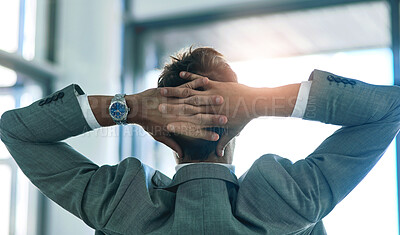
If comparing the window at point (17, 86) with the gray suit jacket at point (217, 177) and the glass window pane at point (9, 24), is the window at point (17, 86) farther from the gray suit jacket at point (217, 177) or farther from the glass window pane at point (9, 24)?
the gray suit jacket at point (217, 177)

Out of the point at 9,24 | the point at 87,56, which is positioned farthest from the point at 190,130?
the point at 87,56

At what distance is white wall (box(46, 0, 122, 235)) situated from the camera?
2.51 meters

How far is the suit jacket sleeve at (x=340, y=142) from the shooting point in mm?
844

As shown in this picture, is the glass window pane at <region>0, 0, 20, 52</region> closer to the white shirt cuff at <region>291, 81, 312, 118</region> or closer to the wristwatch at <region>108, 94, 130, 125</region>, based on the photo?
the wristwatch at <region>108, 94, 130, 125</region>

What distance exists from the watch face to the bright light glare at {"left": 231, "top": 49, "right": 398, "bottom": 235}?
1.62 metres

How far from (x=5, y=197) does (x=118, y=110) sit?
1539mm

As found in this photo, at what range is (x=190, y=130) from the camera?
0.90 meters

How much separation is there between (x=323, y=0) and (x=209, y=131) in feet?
6.08

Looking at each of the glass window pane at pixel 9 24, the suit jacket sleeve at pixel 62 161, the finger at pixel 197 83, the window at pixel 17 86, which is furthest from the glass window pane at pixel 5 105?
the finger at pixel 197 83

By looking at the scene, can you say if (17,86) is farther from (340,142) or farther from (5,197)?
(340,142)

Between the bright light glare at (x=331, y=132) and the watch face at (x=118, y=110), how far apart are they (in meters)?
1.62

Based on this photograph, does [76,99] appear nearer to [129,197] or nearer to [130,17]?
[129,197]

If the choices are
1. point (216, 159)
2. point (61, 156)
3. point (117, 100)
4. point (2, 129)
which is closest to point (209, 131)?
point (216, 159)

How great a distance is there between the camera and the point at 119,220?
33.7 inches
